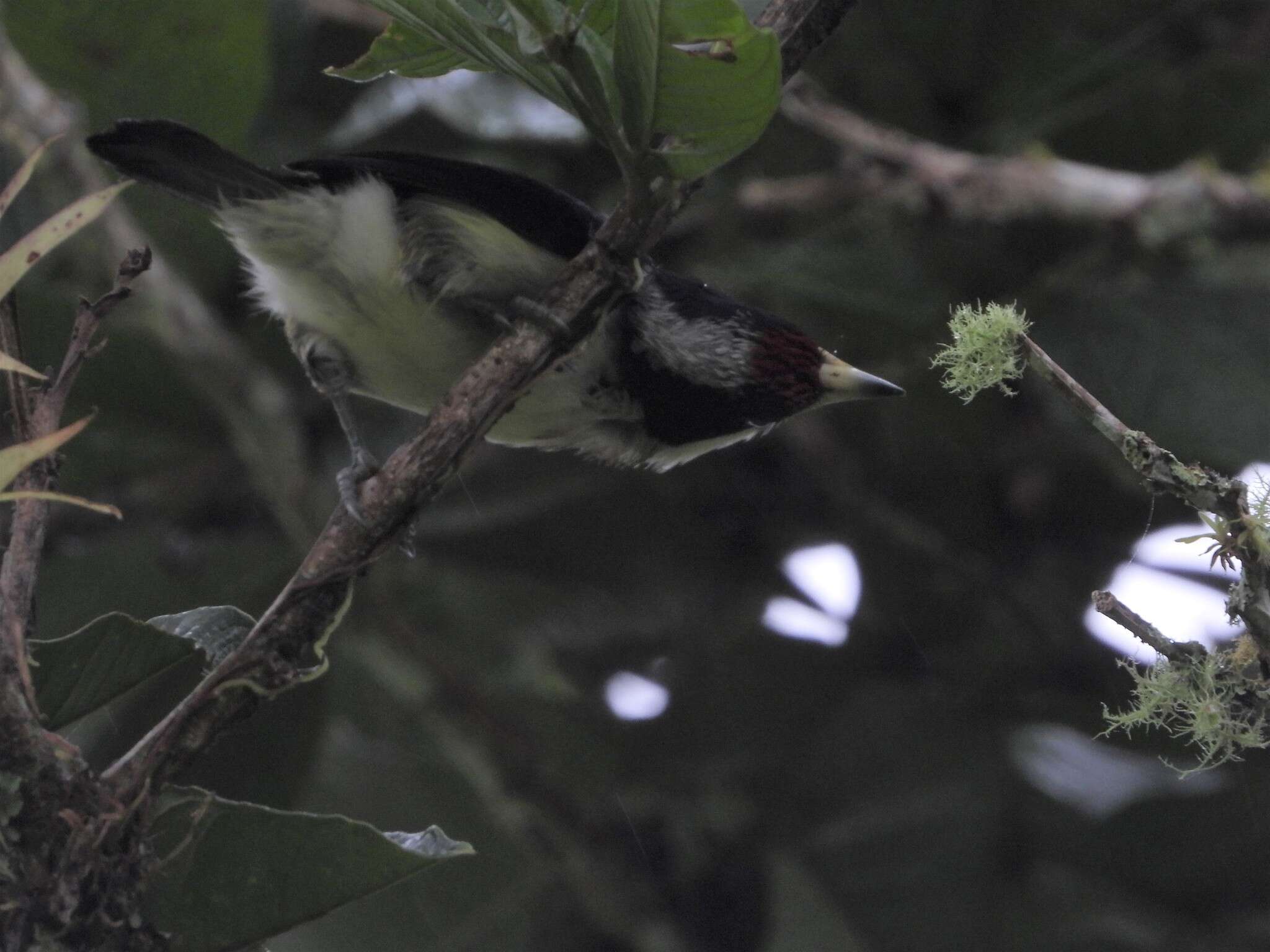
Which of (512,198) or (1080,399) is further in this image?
(512,198)

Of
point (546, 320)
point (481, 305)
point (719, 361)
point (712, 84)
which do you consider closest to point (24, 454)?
point (546, 320)

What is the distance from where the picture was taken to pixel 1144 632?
1099 millimetres

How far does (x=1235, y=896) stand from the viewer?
327cm

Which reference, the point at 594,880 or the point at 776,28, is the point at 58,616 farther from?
the point at 776,28

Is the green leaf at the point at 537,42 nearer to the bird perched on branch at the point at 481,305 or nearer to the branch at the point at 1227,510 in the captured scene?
the branch at the point at 1227,510

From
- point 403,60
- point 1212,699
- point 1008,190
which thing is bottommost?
point 1212,699

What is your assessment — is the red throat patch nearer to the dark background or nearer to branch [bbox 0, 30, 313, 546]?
the dark background

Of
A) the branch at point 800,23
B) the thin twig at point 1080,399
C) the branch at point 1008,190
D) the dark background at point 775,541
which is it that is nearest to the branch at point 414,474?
the branch at point 800,23

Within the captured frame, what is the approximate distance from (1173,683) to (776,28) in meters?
0.80

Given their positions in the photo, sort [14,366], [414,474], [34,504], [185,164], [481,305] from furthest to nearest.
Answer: [185,164]
[481,305]
[414,474]
[34,504]
[14,366]

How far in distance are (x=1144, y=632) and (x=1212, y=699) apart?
7 cm

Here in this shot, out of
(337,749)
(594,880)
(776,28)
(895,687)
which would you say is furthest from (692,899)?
(776,28)

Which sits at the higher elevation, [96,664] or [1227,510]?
[1227,510]

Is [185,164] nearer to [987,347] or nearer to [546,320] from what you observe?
[546,320]
